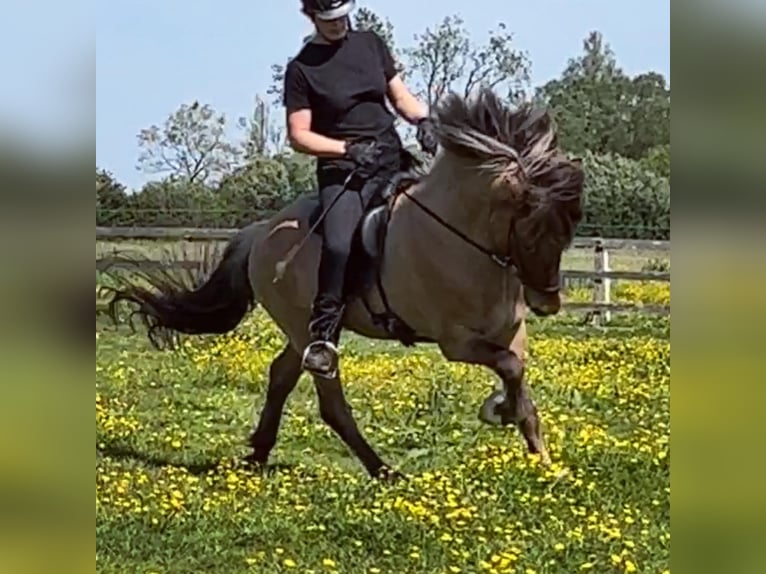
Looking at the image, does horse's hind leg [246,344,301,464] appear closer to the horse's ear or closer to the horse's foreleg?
the horse's foreleg

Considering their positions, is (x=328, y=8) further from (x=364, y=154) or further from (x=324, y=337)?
(x=324, y=337)

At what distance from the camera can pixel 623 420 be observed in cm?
185

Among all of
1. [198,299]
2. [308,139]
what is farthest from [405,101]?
[198,299]

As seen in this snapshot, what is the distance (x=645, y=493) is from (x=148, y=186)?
974 mm

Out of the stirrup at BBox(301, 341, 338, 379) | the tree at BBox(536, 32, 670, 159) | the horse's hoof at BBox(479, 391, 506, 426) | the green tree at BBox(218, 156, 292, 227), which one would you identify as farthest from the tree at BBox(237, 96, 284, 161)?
the horse's hoof at BBox(479, 391, 506, 426)

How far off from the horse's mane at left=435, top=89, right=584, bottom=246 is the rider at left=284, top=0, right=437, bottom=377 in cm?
7

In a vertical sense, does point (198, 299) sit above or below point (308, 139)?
below

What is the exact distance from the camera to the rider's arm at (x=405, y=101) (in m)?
1.84

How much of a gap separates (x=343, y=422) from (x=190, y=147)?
54 cm

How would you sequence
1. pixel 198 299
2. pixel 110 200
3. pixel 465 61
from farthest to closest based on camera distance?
pixel 198 299
pixel 110 200
pixel 465 61

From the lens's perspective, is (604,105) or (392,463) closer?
(604,105)

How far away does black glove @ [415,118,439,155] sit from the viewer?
1838 mm

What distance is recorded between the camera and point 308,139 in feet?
6.13

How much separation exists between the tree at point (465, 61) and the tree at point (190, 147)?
35 cm
